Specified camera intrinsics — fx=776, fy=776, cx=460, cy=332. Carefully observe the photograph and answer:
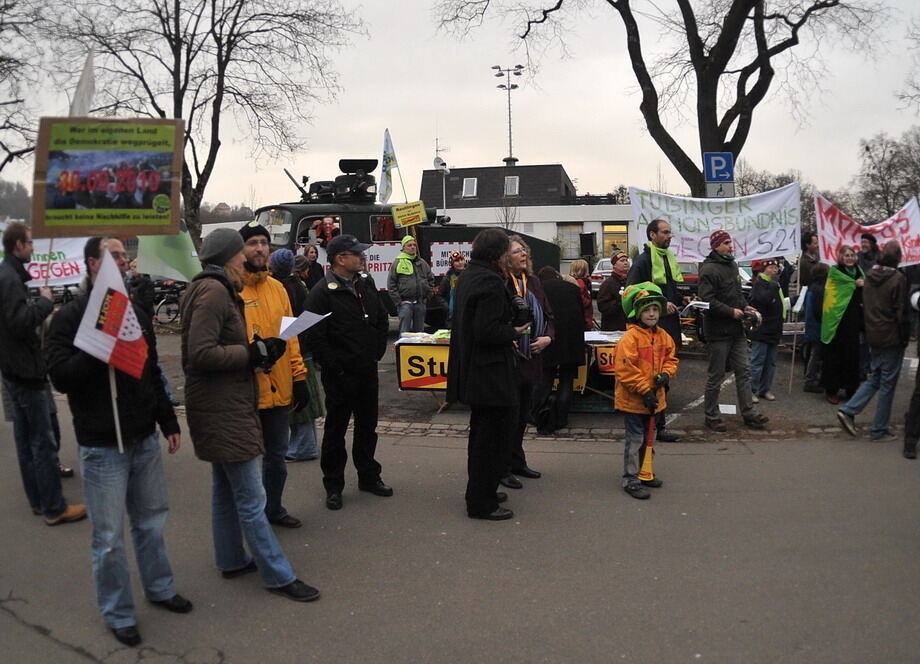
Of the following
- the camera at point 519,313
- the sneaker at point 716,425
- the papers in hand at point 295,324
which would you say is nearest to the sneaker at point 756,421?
the sneaker at point 716,425

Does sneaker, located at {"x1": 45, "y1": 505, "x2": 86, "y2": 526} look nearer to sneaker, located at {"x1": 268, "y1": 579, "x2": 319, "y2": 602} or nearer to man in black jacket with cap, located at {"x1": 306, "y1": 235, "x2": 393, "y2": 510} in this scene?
man in black jacket with cap, located at {"x1": 306, "y1": 235, "x2": 393, "y2": 510}

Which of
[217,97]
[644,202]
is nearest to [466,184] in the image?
[217,97]

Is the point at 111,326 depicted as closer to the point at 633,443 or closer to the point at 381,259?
the point at 633,443

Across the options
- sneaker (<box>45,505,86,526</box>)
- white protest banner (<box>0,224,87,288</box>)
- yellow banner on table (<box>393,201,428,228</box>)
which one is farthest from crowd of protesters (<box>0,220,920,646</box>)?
yellow banner on table (<box>393,201,428,228</box>)

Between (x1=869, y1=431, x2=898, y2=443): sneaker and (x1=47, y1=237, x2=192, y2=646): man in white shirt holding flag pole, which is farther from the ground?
(x1=47, y1=237, x2=192, y2=646): man in white shirt holding flag pole

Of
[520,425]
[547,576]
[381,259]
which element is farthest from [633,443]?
[381,259]

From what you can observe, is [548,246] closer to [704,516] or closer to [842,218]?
[842,218]

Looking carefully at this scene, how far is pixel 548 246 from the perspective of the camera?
17.5 metres

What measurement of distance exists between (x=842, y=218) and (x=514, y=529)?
5.62 m

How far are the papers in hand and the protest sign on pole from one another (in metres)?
0.92

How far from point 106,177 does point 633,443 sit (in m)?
3.94

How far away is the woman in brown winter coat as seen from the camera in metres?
3.77

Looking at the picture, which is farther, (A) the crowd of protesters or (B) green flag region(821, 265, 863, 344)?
(B) green flag region(821, 265, 863, 344)

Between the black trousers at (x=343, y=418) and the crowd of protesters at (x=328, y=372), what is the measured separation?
0.01m
